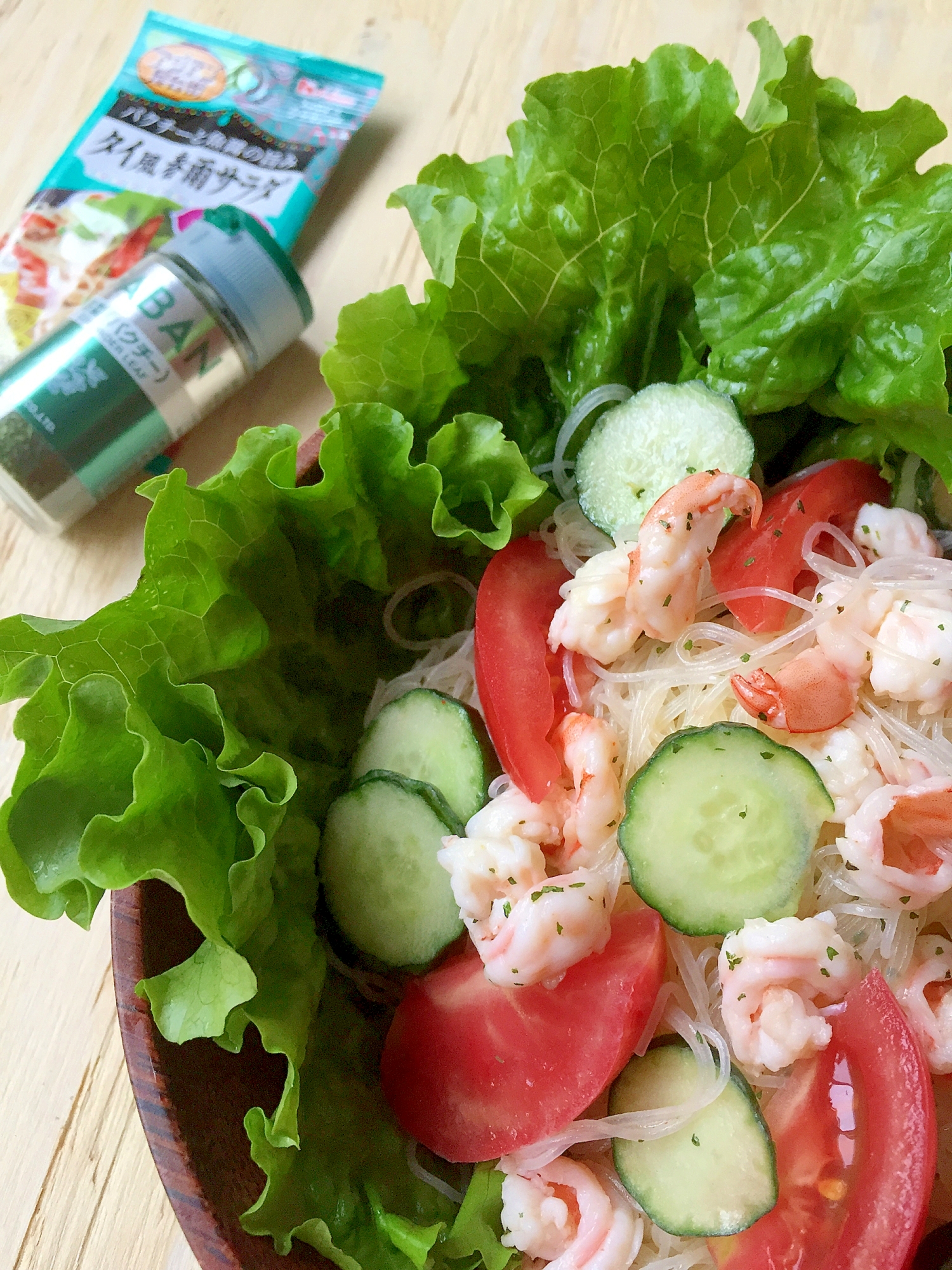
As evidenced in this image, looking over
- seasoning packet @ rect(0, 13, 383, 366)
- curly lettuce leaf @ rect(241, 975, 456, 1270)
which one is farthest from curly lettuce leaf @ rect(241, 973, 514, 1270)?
seasoning packet @ rect(0, 13, 383, 366)

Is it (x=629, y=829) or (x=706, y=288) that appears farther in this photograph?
(x=706, y=288)

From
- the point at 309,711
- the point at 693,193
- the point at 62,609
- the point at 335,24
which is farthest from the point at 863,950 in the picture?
the point at 335,24

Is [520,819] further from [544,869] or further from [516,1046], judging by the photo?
[516,1046]

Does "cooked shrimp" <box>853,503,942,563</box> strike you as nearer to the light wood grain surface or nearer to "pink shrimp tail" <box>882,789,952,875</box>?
"pink shrimp tail" <box>882,789,952,875</box>

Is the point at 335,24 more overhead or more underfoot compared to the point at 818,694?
more overhead

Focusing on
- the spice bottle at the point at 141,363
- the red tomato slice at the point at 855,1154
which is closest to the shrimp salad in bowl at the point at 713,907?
the red tomato slice at the point at 855,1154

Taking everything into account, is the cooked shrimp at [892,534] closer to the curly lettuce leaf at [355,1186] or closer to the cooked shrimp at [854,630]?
the cooked shrimp at [854,630]

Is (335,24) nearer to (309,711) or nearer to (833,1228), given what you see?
(309,711)

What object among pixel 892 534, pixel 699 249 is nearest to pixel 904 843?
pixel 892 534
